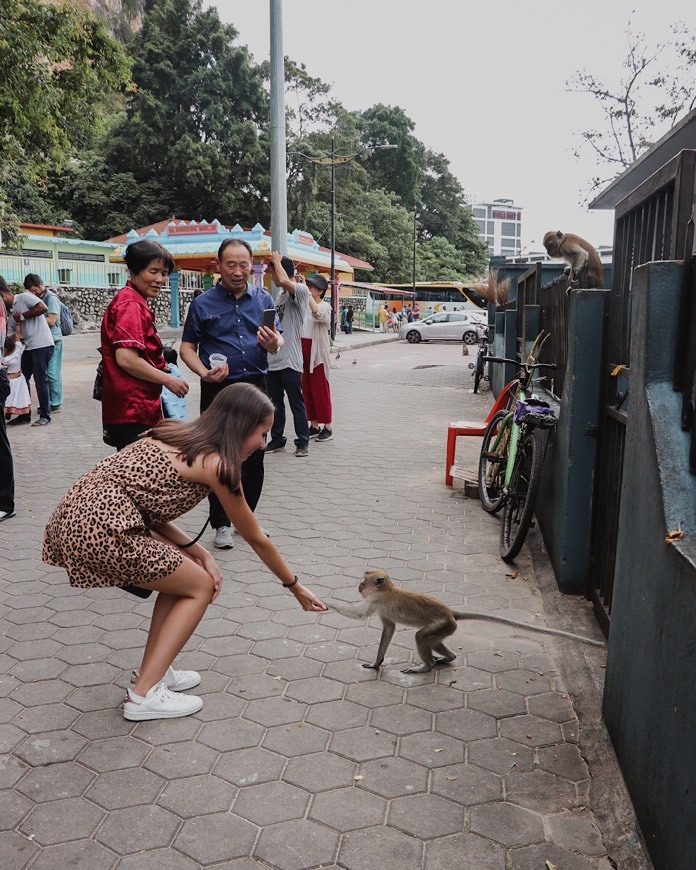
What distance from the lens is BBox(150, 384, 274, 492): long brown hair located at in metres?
2.72

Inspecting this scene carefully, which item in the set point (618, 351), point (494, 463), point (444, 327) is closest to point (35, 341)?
point (494, 463)

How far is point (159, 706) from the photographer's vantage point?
9.74 feet

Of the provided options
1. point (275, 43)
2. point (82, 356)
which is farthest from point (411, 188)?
point (275, 43)

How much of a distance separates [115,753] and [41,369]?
7560 millimetres

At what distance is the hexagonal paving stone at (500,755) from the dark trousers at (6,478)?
406 cm

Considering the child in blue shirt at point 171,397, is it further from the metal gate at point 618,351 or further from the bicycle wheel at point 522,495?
the metal gate at point 618,351

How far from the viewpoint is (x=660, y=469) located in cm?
226

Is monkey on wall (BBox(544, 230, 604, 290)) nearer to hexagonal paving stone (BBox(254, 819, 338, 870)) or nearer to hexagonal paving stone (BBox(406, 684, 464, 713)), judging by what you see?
hexagonal paving stone (BBox(406, 684, 464, 713))

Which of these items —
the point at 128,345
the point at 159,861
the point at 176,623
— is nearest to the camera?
the point at 159,861

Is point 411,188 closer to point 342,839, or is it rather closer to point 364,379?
point 364,379

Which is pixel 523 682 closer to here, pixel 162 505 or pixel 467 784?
pixel 467 784

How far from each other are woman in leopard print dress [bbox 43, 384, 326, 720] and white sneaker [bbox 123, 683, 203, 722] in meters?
0.09

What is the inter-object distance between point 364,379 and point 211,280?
672 inches

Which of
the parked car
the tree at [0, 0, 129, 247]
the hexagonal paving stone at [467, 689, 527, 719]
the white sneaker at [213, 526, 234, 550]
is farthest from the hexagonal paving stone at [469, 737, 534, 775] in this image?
the parked car
